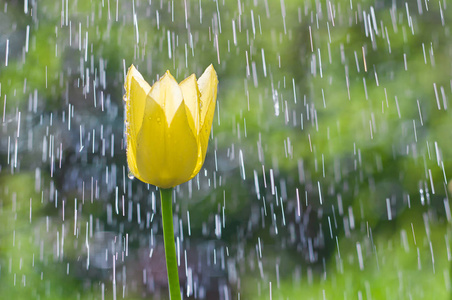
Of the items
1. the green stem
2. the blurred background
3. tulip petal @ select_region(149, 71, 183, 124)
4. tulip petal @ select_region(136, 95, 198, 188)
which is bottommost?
the green stem

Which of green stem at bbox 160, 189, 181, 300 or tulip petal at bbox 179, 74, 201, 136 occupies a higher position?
tulip petal at bbox 179, 74, 201, 136

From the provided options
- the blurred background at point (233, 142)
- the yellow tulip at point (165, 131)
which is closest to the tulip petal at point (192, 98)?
the yellow tulip at point (165, 131)

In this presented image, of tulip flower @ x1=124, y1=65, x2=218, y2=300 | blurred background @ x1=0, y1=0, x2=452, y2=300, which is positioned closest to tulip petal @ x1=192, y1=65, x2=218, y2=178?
tulip flower @ x1=124, y1=65, x2=218, y2=300

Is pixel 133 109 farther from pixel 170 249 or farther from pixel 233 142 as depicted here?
pixel 233 142

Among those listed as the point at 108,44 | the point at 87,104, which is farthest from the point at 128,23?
the point at 87,104

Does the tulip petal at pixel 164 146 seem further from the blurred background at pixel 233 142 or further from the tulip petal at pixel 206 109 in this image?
the blurred background at pixel 233 142

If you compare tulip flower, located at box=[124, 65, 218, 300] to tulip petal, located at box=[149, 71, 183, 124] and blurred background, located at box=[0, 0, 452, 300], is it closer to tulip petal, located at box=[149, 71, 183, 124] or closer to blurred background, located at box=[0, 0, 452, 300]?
tulip petal, located at box=[149, 71, 183, 124]

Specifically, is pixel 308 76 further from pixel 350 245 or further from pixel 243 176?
pixel 350 245
